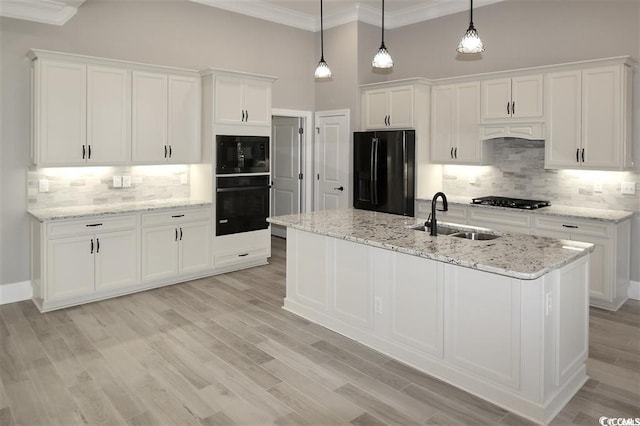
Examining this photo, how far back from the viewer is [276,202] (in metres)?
8.34

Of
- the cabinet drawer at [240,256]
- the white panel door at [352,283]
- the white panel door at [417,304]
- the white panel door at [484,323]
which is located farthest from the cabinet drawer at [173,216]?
the white panel door at [484,323]

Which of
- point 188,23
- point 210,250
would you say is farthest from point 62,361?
point 188,23

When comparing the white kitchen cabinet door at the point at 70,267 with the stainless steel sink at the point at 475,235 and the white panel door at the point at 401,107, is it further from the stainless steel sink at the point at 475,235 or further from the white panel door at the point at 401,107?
the white panel door at the point at 401,107

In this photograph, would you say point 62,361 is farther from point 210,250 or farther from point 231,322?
point 210,250

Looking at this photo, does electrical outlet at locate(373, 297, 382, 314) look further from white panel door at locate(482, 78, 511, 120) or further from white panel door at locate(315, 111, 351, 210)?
white panel door at locate(315, 111, 351, 210)

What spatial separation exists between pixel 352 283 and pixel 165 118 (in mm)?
3125

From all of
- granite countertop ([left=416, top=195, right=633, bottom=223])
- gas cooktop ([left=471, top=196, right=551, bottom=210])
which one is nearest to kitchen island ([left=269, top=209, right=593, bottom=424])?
granite countertop ([left=416, top=195, right=633, bottom=223])

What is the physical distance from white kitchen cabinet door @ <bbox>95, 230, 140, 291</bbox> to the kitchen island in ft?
6.78

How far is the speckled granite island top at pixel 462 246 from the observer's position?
278 centimetres

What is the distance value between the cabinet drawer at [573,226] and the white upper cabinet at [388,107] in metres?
2.05

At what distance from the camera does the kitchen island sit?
2.79m

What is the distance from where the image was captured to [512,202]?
18.4 feet

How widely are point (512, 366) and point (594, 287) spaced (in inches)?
98.6

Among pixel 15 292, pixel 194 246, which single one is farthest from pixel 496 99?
pixel 15 292
